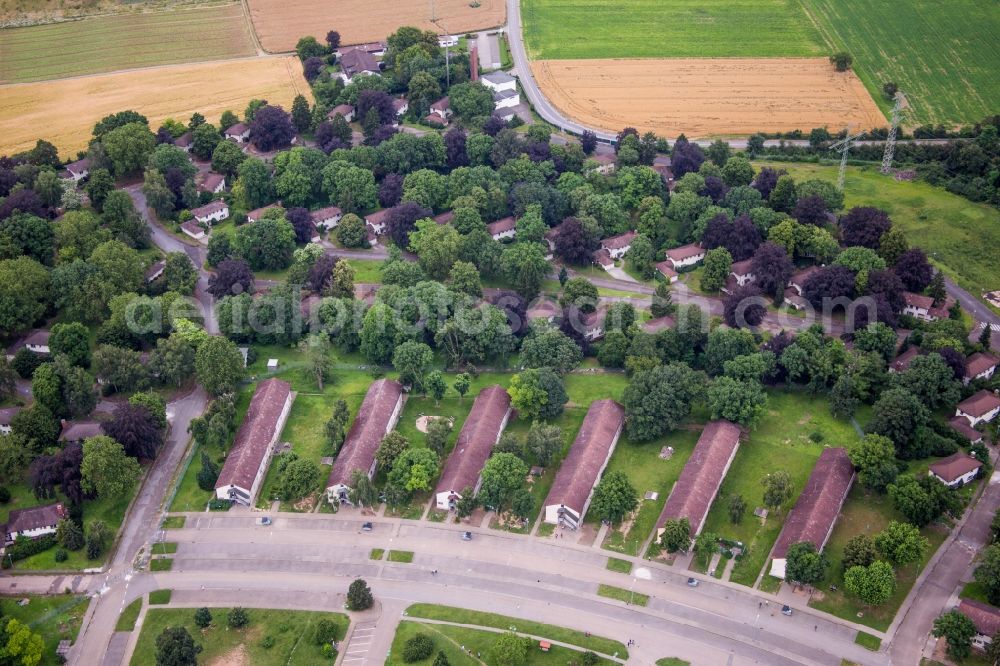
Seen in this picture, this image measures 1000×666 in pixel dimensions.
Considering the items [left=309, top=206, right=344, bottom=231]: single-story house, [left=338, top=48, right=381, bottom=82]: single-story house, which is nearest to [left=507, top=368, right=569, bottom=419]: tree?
[left=309, top=206, right=344, bottom=231]: single-story house

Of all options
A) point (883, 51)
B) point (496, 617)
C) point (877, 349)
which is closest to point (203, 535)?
point (496, 617)

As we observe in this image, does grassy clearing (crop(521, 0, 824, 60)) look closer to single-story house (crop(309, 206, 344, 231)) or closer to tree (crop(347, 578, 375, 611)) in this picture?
single-story house (crop(309, 206, 344, 231))

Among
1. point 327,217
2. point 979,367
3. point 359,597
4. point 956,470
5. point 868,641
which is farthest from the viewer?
point 327,217

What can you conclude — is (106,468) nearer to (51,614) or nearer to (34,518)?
(34,518)

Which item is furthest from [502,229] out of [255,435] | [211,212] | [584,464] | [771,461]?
[771,461]

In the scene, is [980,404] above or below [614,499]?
above

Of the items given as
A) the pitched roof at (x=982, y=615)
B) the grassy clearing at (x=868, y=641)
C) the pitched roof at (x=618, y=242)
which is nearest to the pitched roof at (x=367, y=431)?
the pitched roof at (x=618, y=242)
